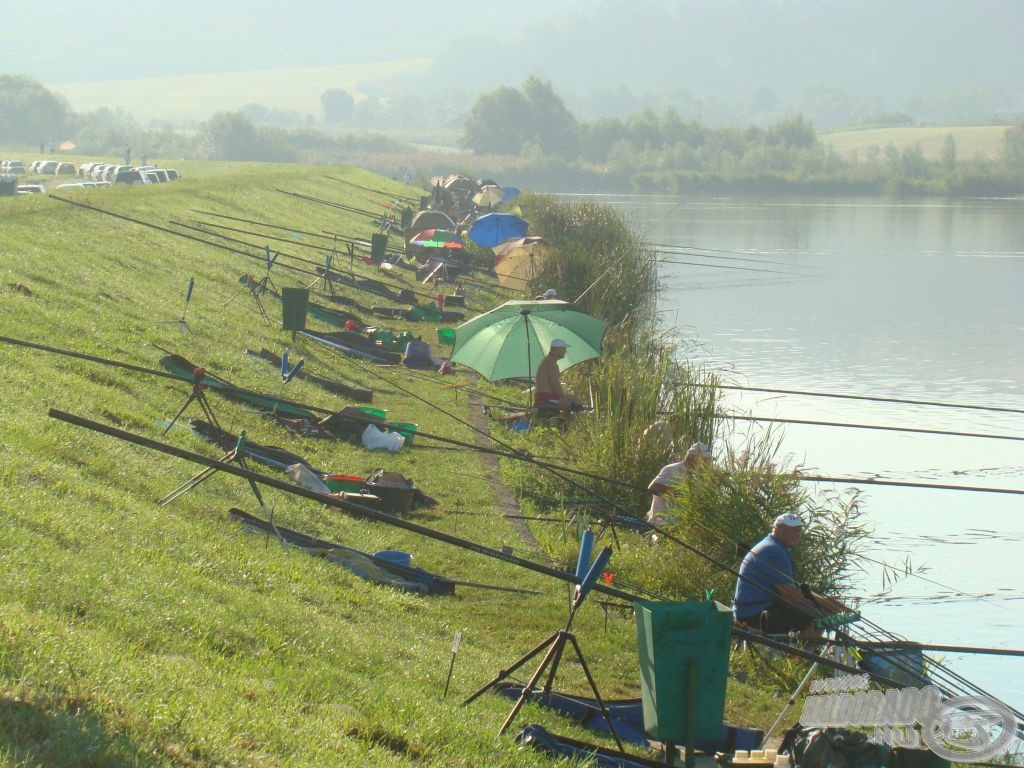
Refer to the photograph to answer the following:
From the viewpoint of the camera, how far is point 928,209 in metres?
78.9

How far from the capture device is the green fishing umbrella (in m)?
18.1

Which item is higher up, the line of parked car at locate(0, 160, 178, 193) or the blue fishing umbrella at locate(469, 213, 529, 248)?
the line of parked car at locate(0, 160, 178, 193)

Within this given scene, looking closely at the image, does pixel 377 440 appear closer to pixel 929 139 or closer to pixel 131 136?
pixel 131 136

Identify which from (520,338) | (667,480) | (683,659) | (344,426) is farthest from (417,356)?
(683,659)

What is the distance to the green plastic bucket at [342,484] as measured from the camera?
1234cm

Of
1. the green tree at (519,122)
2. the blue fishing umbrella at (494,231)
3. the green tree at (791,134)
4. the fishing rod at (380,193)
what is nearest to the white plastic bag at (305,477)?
the blue fishing umbrella at (494,231)

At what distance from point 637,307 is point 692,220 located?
41.3 m

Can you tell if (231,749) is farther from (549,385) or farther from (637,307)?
(637,307)

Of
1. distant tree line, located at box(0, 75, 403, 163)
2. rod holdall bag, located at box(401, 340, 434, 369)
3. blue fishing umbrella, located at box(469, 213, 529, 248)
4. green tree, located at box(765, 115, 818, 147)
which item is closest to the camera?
rod holdall bag, located at box(401, 340, 434, 369)

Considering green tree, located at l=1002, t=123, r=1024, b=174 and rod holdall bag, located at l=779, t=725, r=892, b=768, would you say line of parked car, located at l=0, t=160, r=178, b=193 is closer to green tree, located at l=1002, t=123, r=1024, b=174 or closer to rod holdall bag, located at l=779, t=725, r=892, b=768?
rod holdall bag, located at l=779, t=725, r=892, b=768

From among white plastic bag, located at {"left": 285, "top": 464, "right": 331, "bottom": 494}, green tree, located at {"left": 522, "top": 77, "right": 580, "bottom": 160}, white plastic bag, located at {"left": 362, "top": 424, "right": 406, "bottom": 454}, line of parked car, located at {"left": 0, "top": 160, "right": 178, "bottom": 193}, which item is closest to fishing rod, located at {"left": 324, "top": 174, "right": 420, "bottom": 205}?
line of parked car, located at {"left": 0, "top": 160, "right": 178, "bottom": 193}

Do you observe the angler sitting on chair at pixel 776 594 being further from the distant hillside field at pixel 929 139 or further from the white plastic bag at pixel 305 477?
the distant hillside field at pixel 929 139
